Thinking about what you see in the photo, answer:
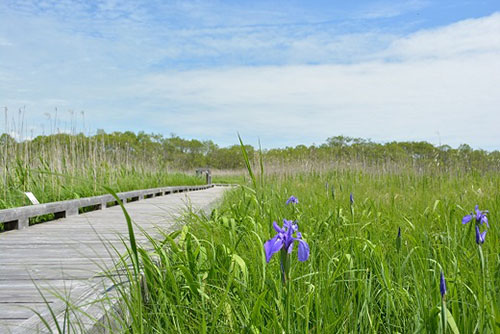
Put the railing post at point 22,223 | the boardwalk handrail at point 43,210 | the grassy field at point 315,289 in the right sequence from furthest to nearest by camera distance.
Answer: the railing post at point 22,223 < the boardwalk handrail at point 43,210 < the grassy field at point 315,289

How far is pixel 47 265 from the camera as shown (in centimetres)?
303

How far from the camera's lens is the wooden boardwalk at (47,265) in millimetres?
2035

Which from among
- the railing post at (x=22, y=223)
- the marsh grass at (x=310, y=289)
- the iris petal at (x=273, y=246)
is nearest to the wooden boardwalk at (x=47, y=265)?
the railing post at (x=22, y=223)

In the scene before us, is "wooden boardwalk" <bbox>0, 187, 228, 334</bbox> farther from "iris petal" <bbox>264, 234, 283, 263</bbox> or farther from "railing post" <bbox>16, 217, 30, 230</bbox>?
"iris petal" <bbox>264, 234, 283, 263</bbox>

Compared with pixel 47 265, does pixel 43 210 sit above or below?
above

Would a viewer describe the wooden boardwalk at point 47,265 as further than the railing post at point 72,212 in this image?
No

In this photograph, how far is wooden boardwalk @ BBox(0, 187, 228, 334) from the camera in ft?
6.68

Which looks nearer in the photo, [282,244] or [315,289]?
[282,244]

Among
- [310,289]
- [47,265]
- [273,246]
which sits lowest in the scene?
[47,265]

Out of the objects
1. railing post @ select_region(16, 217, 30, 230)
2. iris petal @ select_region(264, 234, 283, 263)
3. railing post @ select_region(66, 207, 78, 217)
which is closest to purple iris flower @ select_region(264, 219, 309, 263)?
iris petal @ select_region(264, 234, 283, 263)

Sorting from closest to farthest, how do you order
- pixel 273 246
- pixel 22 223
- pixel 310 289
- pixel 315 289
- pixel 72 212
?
pixel 273 246
pixel 315 289
pixel 310 289
pixel 22 223
pixel 72 212

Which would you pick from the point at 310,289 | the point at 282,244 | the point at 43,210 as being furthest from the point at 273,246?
the point at 43,210

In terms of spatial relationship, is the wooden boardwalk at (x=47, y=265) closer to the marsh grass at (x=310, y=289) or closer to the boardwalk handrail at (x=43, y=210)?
the boardwalk handrail at (x=43, y=210)

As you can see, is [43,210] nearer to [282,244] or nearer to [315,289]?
[315,289]
